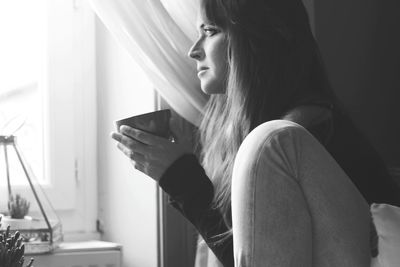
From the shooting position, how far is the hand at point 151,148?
143cm

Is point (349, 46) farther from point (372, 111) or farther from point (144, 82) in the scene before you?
point (144, 82)

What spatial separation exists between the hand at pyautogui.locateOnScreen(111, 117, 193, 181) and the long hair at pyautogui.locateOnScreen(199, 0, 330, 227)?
117 mm

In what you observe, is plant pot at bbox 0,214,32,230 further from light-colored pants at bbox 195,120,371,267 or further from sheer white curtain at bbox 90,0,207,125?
light-colored pants at bbox 195,120,371,267

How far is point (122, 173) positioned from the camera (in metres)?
2.17

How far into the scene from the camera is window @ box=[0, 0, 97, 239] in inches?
87.0

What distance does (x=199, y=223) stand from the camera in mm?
1379

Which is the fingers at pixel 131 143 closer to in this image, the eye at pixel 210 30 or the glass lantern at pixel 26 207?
the eye at pixel 210 30

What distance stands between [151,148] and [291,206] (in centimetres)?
48

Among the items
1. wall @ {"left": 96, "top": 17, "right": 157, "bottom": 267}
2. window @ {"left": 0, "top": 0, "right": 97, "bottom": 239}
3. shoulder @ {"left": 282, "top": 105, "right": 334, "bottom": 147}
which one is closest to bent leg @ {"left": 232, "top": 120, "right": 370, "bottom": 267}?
shoulder @ {"left": 282, "top": 105, "right": 334, "bottom": 147}

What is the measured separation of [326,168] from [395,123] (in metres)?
1.13

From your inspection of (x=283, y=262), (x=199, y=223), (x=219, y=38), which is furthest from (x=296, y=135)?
(x=219, y=38)

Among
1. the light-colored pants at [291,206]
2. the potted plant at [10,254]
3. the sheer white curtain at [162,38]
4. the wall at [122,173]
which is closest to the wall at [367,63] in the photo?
the sheer white curtain at [162,38]

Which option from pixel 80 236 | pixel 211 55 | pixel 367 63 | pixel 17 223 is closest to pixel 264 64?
pixel 211 55

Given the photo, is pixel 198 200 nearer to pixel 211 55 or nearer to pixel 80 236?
pixel 211 55
